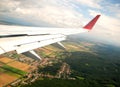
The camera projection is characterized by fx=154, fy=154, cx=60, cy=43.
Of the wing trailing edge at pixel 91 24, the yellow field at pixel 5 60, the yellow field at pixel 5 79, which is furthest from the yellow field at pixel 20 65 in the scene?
the wing trailing edge at pixel 91 24

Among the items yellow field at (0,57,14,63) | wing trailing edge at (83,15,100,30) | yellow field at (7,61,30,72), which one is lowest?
yellow field at (7,61,30,72)

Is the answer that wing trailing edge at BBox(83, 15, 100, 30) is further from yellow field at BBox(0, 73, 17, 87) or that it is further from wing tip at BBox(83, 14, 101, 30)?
yellow field at BBox(0, 73, 17, 87)

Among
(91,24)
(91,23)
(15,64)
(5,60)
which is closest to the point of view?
(91,23)

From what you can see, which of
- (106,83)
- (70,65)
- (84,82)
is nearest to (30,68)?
(84,82)

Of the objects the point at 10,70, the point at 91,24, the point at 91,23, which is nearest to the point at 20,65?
the point at 10,70

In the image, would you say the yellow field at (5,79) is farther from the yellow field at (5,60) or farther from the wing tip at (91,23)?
the wing tip at (91,23)

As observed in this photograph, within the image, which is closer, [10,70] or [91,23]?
[91,23]

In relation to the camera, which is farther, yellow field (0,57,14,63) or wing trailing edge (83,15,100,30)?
yellow field (0,57,14,63)

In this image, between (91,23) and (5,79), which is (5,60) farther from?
(91,23)

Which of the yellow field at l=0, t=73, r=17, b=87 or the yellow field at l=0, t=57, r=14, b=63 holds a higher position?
the yellow field at l=0, t=57, r=14, b=63

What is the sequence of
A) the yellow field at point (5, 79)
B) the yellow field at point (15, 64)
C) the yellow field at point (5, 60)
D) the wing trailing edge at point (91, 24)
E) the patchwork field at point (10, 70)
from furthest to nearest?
the yellow field at point (5, 60) < the yellow field at point (15, 64) < the patchwork field at point (10, 70) < the yellow field at point (5, 79) < the wing trailing edge at point (91, 24)

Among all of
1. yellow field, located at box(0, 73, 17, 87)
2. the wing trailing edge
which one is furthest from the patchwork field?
the wing trailing edge

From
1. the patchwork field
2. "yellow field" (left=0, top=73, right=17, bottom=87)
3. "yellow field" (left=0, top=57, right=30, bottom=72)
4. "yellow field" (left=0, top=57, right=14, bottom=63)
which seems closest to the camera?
"yellow field" (left=0, top=73, right=17, bottom=87)
